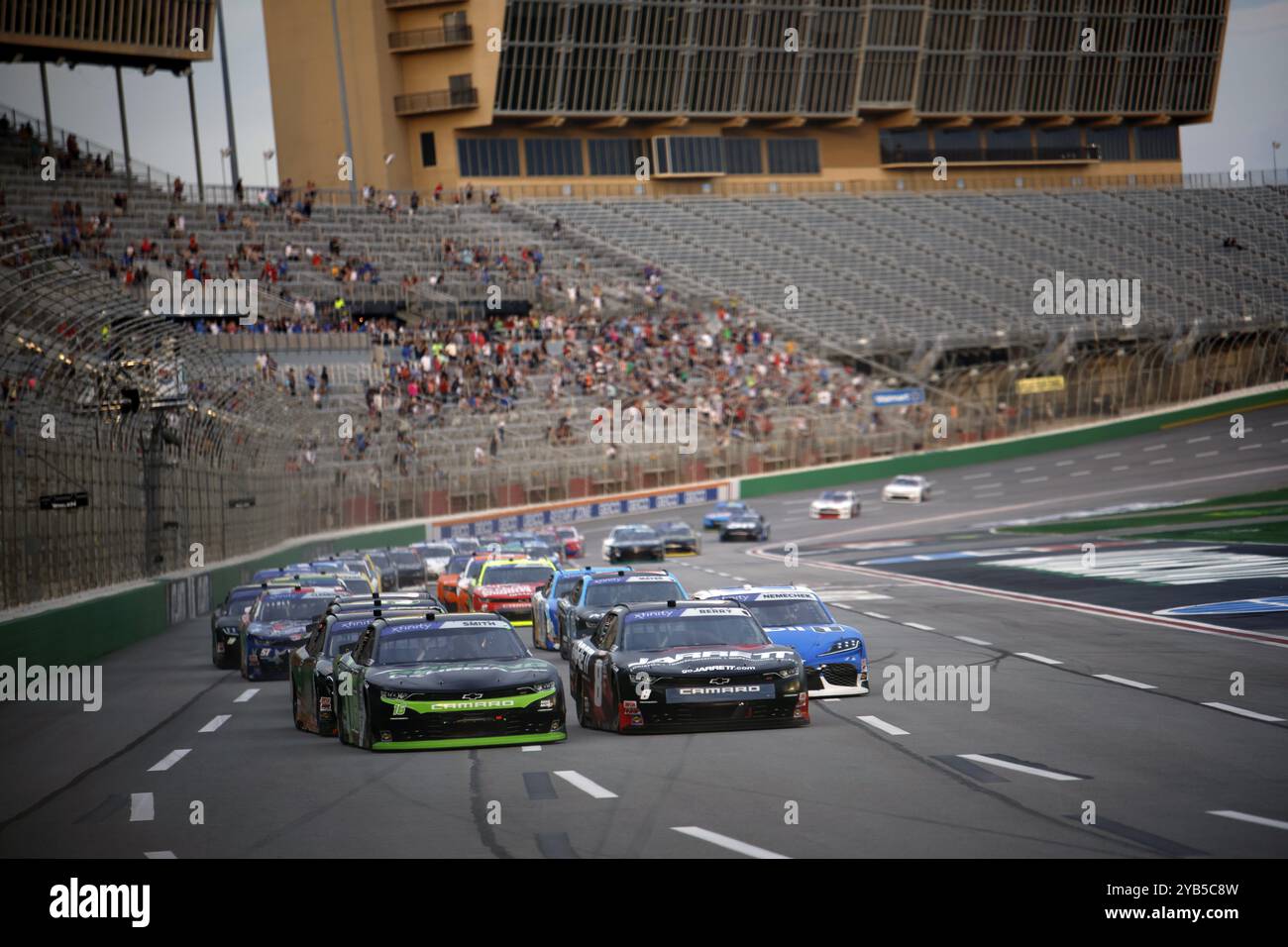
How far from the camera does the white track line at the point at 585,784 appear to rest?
11461 millimetres

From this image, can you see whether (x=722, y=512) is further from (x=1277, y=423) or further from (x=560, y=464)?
(x=1277, y=423)

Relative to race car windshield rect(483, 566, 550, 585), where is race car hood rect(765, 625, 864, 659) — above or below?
above

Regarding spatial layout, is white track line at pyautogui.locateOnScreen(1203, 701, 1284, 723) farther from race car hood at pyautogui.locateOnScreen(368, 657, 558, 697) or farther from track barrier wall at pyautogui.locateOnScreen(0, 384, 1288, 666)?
track barrier wall at pyautogui.locateOnScreen(0, 384, 1288, 666)

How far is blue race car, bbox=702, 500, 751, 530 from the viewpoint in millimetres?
56438

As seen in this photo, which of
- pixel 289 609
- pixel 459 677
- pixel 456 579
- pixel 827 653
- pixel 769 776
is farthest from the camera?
pixel 456 579

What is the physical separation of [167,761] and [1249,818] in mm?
8461

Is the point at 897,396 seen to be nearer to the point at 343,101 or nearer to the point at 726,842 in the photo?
the point at 343,101

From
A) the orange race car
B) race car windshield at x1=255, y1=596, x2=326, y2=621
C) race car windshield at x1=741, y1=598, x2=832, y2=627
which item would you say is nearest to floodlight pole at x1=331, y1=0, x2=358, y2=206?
the orange race car

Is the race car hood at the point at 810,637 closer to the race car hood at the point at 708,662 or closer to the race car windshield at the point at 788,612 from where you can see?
the race car windshield at the point at 788,612

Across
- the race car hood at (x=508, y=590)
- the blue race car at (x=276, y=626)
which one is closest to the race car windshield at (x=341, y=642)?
the blue race car at (x=276, y=626)

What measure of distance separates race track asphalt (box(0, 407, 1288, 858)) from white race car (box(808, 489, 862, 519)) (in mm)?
37012

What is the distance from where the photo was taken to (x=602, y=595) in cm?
2188

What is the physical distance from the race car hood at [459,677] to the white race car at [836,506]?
46.5 metres

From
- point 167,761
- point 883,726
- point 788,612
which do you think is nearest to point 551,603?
point 788,612
